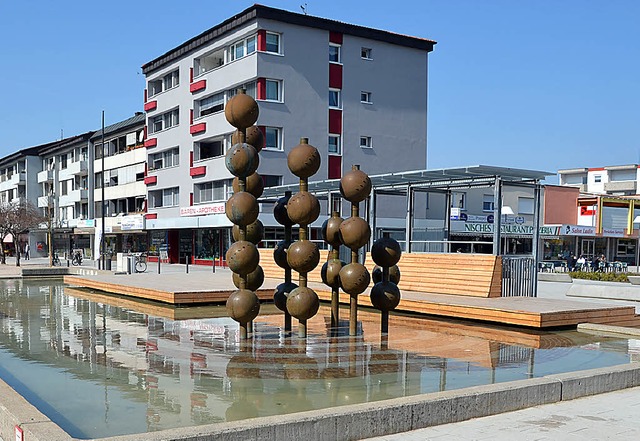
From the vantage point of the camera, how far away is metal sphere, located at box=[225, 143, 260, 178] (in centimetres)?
1039

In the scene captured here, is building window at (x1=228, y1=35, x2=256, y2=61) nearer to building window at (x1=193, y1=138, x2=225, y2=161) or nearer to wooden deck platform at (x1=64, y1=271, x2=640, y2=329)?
building window at (x1=193, y1=138, x2=225, y2=161)

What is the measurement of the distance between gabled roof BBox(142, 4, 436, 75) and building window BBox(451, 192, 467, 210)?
10.6m

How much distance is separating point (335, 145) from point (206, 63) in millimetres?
11384

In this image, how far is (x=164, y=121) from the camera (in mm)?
50312

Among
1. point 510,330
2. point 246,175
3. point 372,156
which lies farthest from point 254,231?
point 372,156

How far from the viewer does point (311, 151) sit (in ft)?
35.3

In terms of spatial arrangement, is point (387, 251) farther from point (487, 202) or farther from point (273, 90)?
point (487, 202)

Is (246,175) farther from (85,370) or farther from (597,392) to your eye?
(597,392)

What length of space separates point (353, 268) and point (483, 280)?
574 centimetres

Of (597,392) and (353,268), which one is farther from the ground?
(353,268)

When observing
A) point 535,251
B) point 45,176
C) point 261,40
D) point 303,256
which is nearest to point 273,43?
point 261,40

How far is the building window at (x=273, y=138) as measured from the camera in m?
39.6

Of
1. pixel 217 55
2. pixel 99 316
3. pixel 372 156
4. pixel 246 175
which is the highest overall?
pixel 217 55

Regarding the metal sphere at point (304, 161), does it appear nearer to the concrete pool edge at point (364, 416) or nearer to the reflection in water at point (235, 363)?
the reflection in water at point (235, 363)
